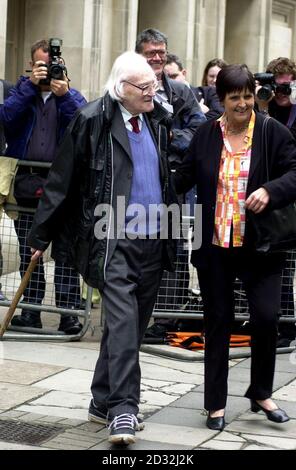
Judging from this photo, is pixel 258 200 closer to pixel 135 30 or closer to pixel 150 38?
pixel 150 38

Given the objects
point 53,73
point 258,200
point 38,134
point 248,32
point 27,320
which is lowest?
point 27,320

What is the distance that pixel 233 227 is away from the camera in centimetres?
643

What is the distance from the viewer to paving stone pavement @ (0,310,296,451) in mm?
6215

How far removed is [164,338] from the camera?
8.83 meters

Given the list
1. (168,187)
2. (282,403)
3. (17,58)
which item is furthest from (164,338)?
(17,58)

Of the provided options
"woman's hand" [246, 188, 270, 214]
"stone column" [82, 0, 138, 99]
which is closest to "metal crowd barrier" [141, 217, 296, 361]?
"woman's hand" [246, 188, 270, 214]

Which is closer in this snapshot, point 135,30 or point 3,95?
point 3,95

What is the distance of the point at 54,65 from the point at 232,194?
2555mm

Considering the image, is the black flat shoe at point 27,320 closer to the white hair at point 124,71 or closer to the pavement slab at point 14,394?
the pavement slab at point 14,394

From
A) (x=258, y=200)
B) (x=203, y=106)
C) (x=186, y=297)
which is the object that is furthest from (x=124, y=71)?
(x=203, y=106)

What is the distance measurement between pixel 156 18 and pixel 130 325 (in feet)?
37.4
